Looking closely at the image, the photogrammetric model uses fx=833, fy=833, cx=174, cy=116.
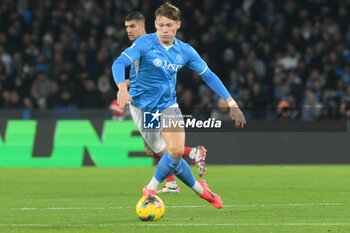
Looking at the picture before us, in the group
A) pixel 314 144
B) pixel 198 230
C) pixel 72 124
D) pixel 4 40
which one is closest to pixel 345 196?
pixel 198 230

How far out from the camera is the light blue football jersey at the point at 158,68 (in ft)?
28.6

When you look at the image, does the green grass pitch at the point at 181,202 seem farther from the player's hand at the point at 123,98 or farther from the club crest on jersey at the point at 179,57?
the club crest on jersey at the point at 179,57

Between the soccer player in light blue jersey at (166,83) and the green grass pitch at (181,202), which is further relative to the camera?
the soccer player in light blue jersey at (166,83)

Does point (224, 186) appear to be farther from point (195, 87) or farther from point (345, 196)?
point (195, 87)

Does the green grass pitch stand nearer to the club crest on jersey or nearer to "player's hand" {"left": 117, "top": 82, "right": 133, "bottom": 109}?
"player's hand" {"left": 117, "top": 82, "right": 133, "bottom": 109}

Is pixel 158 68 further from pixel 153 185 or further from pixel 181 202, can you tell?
pixel 181 202

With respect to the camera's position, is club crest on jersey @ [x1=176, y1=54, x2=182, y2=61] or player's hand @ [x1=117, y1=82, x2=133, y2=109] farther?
club crest on jersey @ [x1=176, y1=54, x2=182, y2=61]

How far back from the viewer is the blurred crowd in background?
19.5 metres

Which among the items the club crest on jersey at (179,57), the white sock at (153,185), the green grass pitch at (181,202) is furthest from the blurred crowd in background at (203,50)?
the white sock at (153,185)

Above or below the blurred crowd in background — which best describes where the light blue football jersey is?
above

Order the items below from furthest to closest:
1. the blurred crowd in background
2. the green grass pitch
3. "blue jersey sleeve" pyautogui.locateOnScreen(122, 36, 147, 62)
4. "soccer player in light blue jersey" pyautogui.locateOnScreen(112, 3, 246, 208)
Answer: the blurred crowd in background, "soccer player in light blue jersey" pyautogui.locateOnScreen(112, 3, 246, 208), "blue jersey sleeve" pyautogui.locateOnScreen(122, 36, 147, 62), the green grass pitch

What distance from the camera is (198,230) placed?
7285mm

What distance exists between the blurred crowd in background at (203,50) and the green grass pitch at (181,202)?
388 cm

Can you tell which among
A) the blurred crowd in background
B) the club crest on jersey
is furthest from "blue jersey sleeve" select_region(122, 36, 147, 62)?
the blurred crowd in background
